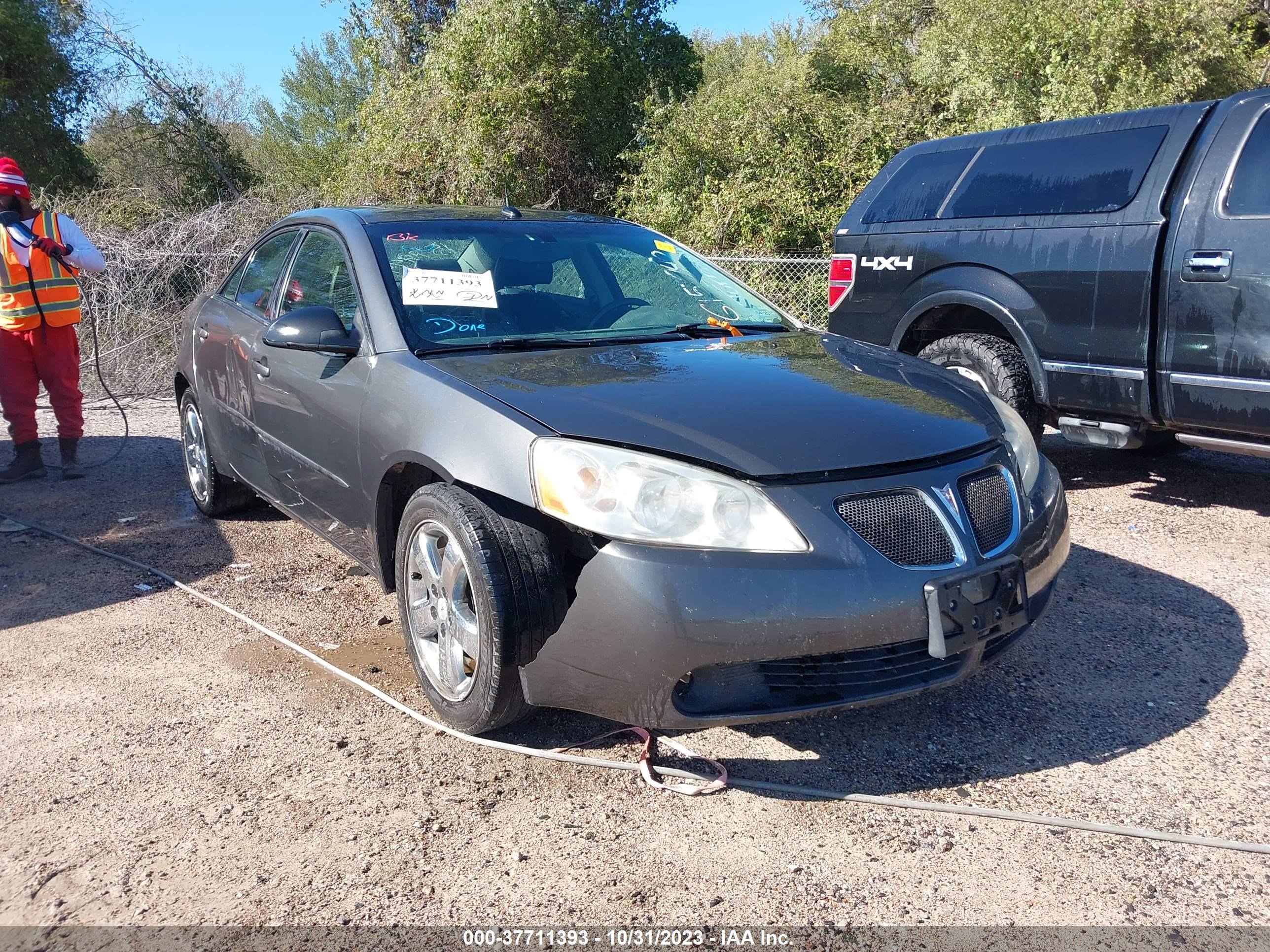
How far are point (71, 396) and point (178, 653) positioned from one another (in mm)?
3694

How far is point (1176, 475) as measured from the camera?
6426 millimetres

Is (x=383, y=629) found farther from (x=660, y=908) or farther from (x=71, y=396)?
(x=71, y=396)

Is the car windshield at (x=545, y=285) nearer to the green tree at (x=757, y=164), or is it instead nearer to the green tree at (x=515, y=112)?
the green tree at (x=757, y=164)

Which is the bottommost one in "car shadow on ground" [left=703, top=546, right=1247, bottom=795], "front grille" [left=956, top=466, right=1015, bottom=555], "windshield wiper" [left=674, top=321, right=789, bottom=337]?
"car shadow on ground" [left=703, top=546, right=1247, bottom=795]

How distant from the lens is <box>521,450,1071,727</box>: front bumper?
256 cm

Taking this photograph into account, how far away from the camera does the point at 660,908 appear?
2408mm

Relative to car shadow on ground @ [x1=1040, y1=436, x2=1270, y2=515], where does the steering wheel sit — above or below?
above

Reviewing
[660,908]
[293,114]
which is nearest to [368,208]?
[660,908]

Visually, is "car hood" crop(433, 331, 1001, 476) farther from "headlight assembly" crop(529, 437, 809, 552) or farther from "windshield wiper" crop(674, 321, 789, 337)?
"windshield wiper" crop(674, 321, 789, 337)

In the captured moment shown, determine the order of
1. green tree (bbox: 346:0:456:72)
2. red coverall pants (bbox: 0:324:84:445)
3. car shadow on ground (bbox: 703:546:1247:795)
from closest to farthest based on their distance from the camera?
car shadow on ground (bbox: 703:546:1247:795), red coverall pants (bbox: 0:324:84:445), green tree (bbox: 346:0:456:72)

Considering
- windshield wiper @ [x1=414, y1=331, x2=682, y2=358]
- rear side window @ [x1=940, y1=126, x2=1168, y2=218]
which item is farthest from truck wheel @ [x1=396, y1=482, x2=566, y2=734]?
rear side window @ [x1=940, y1=126, x2=1168, y2=218]

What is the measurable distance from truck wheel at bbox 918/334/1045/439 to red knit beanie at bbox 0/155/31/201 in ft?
18.8

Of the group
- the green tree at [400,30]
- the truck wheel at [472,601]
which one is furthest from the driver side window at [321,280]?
the green tree at [400,30]

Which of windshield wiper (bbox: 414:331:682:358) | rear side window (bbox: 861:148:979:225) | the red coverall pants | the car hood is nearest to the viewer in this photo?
the car hood
